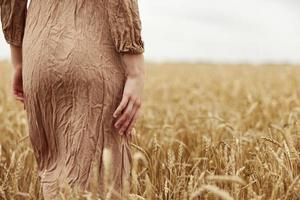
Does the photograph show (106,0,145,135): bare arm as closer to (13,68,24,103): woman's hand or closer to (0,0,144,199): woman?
(0,0,144,199): woman

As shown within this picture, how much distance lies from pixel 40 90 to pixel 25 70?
93mm

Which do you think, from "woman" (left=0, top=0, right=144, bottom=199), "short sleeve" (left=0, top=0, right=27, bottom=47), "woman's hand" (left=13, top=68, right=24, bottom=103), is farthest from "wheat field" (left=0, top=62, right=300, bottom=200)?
"short sleeve" (left=0, top=0, right=27, bottom=47)

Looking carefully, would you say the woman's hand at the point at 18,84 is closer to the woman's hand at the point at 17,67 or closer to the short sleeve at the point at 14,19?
the woman's hand at the point at 17,67

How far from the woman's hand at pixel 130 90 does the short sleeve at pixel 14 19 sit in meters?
Result: 0.42

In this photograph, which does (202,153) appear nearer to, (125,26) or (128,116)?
(128,116)

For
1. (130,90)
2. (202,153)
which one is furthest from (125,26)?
(202,153)

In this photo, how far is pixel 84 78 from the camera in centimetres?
183

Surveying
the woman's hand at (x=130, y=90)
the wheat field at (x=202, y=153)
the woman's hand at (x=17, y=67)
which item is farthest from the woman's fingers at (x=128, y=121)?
the woman's hand at (x=17, y=67)

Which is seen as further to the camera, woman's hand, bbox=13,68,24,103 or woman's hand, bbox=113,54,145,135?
woman's hand, bbox=13,68,24,103

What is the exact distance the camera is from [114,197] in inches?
77.0

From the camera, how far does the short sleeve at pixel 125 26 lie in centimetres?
184

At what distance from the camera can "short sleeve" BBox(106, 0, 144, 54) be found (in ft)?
6.04

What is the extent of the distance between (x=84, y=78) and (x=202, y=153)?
1165mm

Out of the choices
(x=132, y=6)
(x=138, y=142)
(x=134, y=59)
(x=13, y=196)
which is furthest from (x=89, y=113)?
(x=138, y=142)
